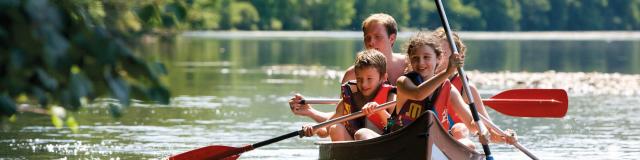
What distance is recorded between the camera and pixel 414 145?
20.8 ft

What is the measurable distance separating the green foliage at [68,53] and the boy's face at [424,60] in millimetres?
4424

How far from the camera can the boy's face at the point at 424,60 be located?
6445 mm

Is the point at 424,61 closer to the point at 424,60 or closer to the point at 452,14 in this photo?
the point at 424,60

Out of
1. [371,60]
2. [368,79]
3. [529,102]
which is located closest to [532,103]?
[529,102]

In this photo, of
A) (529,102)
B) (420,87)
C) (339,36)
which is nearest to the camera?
(420,87)

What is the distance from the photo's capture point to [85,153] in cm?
1041

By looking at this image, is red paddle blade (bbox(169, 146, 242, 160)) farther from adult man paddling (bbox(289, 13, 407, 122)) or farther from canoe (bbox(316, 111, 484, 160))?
canoe (bbox(316, 111, 484, 160))

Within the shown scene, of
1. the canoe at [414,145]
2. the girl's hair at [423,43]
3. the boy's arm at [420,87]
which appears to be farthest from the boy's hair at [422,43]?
the canoe at [414,145]

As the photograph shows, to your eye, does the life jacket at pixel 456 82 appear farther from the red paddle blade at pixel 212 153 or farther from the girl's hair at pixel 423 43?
the red paddle blade at pixel 212 153

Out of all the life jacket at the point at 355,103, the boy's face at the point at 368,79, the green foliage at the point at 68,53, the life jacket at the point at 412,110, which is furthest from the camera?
the life jacket at the point at 355,103

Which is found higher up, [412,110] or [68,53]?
[412,110]

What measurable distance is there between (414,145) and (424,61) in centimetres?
41

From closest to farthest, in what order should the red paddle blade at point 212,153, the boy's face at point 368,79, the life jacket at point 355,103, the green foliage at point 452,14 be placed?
1. the boy's face at point 368,79
2. the life jacket at point 355,103
3. the red paddle blade at point 212,153
4. the green foliage at point 452,14

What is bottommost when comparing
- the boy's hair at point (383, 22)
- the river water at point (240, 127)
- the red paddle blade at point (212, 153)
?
the red paddle blade at point (212, 153)
